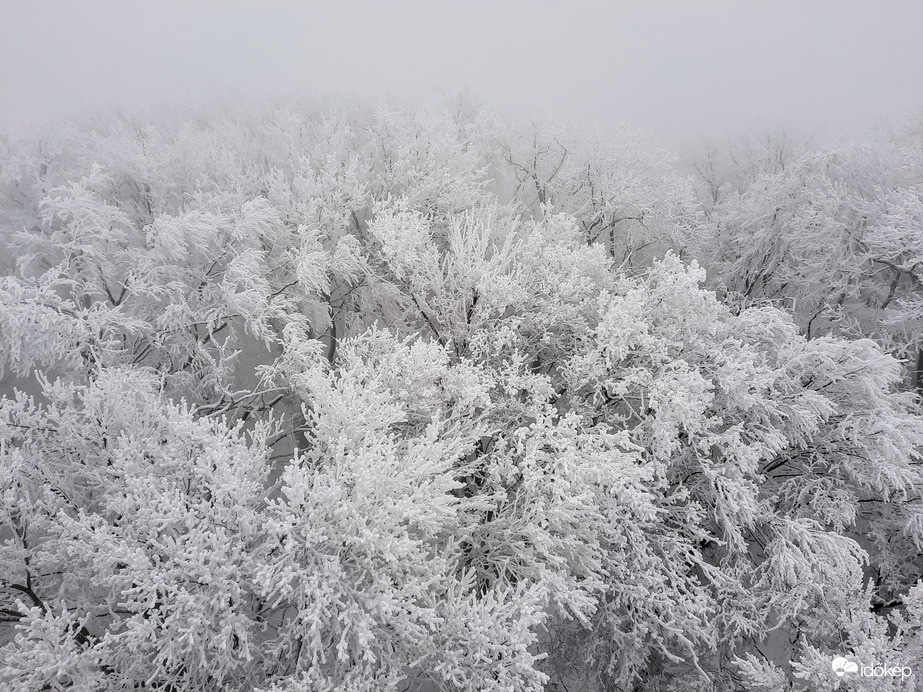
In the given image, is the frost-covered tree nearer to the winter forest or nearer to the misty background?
the winter forest

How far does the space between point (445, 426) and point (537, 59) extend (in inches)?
486

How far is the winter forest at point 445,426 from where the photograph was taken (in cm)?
585

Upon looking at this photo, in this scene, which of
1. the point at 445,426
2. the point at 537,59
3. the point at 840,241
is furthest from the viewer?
the point at 537,59

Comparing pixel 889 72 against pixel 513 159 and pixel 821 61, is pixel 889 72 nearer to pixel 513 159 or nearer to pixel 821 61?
pixel 821 61

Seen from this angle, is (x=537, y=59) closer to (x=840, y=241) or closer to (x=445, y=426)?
(x=840, y=241)

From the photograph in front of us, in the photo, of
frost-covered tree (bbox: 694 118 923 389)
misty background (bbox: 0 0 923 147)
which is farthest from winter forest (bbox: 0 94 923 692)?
misty background (bbox: 0 0 923 147)

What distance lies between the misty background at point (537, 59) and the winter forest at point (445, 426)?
1.35 meters

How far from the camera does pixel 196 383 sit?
1077 centimetres

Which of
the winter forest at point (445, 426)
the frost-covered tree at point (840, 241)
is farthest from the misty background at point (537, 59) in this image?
the frost-covered tree at point (840, 241)

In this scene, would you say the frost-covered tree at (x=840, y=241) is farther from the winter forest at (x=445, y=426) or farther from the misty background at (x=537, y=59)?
the misty background at (x=537, y=59)

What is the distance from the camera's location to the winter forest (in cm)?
585

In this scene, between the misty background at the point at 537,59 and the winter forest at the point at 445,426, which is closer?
the winter forest at the point at 445,426

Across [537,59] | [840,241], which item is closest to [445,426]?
[840,241]

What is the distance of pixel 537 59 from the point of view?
15484 mm
